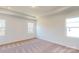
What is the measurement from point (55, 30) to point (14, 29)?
1.98ft

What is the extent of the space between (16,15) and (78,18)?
34.5 inches

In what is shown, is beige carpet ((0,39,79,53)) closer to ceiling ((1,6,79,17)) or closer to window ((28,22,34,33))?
window ((28,22,34,33))

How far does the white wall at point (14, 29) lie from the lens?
1.36 m

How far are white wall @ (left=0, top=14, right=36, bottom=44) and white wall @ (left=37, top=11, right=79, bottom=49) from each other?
0.17 metres

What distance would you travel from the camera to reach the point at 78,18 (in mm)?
1354

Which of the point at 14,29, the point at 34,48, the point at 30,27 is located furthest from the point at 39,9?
the point at 34,48

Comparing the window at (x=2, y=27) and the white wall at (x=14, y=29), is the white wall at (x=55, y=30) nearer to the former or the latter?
the white wall at (x=14, y=29)

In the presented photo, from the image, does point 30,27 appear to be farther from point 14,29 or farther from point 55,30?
point 55,30

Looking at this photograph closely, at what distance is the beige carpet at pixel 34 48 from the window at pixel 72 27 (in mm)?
219

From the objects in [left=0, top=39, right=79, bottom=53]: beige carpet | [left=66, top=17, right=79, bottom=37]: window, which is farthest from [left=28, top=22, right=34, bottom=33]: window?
[left=66, top=17, right=79, bottom=37]: window

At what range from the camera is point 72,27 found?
4.58 feet

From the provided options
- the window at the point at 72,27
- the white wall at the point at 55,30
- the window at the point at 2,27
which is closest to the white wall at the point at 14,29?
the window at the point at 2,27
